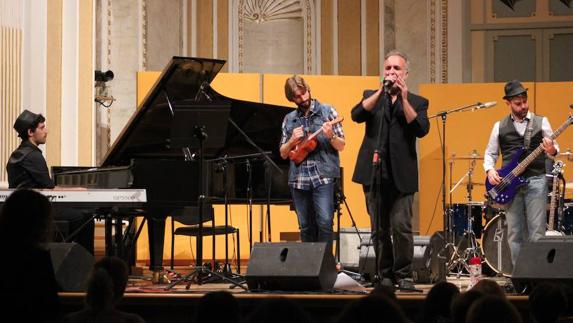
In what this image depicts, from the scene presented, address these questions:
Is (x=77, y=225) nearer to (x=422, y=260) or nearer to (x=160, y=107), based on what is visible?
(x=160, y=107)

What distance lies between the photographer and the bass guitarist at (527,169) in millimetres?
7109

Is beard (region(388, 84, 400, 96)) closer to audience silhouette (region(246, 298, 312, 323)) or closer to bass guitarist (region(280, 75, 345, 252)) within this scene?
bass guitarist (region(280, 75, 345, 252))

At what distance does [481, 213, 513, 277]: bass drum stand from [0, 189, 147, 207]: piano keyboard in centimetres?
401

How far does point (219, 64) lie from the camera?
8109 mm

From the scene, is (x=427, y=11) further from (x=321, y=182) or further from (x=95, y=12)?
(x=321, y=182)

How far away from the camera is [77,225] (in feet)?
27.6

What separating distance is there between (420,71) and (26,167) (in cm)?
674

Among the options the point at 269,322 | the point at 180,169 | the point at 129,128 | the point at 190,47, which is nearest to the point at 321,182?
the point at 180,169

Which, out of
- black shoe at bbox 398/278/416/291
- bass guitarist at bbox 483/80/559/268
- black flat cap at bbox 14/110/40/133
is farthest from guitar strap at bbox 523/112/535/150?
black flat cap at bbox 14/110/40/133

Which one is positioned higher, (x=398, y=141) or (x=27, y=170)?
(x=398, y=141)

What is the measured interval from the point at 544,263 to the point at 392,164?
45.9 inches

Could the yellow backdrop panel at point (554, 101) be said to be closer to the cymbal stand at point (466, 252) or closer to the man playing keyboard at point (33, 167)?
the cymbal stand at point (466, 252)

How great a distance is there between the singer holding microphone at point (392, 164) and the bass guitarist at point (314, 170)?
0.51 meters

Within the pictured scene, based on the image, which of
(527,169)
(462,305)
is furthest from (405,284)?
(462,305)
